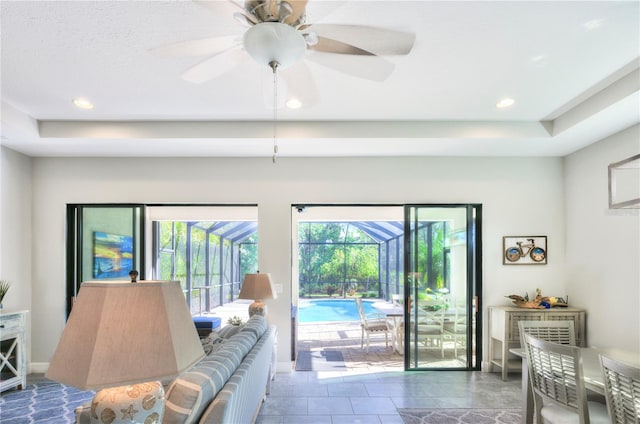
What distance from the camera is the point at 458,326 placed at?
16.2ft

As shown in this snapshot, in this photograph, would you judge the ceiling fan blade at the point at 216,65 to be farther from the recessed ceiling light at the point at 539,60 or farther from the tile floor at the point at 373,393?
the tile floor at the point at 373,393

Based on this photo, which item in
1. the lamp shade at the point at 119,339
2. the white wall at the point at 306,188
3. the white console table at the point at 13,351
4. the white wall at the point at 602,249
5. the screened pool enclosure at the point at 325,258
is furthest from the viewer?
the screened pool enclosure at the point at 325,258

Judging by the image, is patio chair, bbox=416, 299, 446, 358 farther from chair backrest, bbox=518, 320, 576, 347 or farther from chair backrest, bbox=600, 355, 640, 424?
chair backrest, bbox=600, 355, 640, 424

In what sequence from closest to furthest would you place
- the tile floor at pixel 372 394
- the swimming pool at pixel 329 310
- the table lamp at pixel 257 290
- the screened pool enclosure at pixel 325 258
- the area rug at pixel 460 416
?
the area rug at pixel 460 416 → the tile floor at pixel 372 394 → the table lamp at pixel 257 290 → the screened pool enclosure at pixel 325 258 → the swimming pool at pixel 329 310

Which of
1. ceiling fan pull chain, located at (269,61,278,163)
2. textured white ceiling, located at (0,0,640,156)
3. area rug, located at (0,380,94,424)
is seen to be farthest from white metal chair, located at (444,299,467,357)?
area rug, located at (0,380,94,424)

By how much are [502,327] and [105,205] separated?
16.3ft

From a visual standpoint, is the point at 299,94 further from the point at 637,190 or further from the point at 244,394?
the point at 637,190

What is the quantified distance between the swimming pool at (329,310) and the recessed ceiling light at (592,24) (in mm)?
9014

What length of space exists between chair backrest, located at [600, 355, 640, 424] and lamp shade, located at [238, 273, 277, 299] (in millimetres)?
2915

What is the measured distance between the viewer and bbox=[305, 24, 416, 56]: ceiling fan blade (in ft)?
5.58

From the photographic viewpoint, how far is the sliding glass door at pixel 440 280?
4.91m

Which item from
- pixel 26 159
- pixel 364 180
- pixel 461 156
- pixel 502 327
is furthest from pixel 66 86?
pixel 502 327

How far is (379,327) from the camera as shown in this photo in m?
5.98

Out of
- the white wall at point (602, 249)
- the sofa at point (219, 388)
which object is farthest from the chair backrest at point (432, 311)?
the sofa at point (219, 388)
